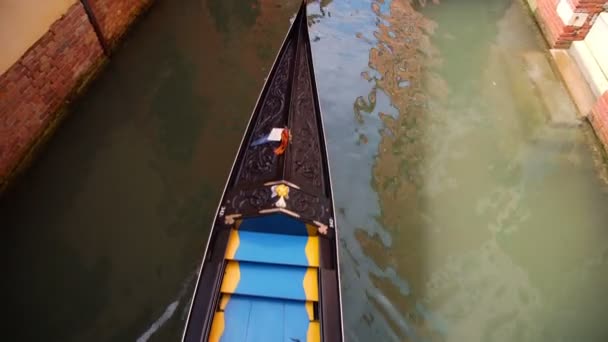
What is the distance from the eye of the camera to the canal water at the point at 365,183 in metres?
3.04

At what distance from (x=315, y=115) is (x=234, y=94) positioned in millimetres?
1520

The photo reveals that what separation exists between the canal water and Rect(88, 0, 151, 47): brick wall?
16cm

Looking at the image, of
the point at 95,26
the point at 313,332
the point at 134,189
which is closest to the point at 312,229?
the point at 313,332

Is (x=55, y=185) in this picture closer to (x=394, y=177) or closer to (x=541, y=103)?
(x=394, y=177)

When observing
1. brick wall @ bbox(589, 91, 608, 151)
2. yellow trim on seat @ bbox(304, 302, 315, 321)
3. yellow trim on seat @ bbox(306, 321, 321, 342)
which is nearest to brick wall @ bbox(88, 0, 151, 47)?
yellow trim on seat @ bbox(304, 302, 315, 321)

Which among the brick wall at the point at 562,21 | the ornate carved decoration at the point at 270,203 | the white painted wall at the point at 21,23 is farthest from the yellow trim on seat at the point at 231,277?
the brick wall at the point at 562,21

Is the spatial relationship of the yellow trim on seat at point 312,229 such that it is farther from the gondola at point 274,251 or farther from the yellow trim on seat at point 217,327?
the yellow trim on seat at point 217,327

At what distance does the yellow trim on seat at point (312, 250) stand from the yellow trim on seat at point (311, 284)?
4 centimetres

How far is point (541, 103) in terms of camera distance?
4637 millimetres

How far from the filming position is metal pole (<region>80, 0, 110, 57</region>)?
417 centimetres

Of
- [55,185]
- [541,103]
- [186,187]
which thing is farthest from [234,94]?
[541,103]

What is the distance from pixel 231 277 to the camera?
2514mm

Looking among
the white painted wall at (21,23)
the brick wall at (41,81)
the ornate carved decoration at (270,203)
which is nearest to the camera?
the ornate carved decoration at (270,203)

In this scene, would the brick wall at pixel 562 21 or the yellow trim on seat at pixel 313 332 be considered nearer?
the yellow trim on seat at pixel 313 332
